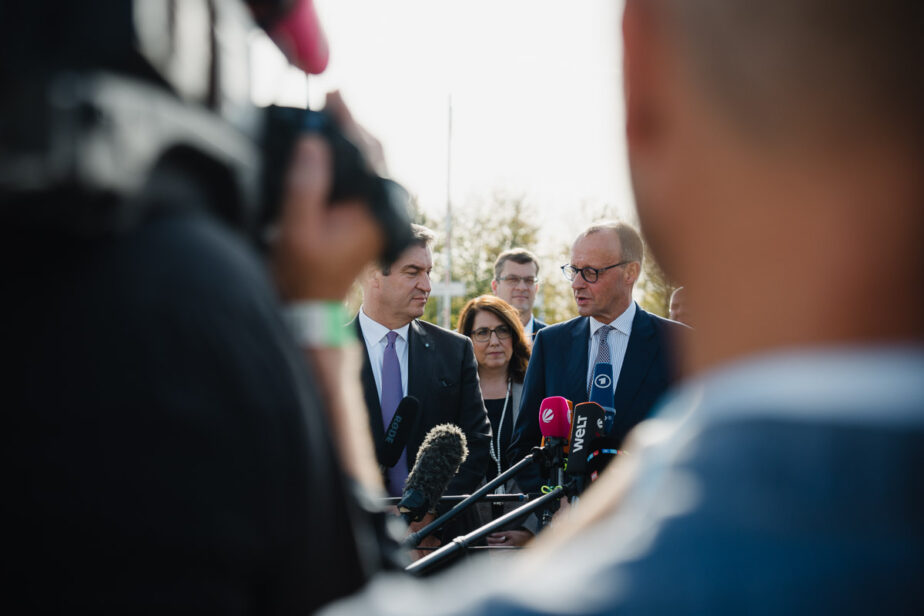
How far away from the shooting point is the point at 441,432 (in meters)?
3.20

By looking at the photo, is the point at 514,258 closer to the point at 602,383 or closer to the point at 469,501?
the point at 602,383

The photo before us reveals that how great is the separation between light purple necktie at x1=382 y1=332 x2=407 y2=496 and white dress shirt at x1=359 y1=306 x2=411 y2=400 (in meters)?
0.02

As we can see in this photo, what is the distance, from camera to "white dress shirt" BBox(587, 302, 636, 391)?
436cm

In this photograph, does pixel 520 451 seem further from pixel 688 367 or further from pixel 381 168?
pixel 688 367

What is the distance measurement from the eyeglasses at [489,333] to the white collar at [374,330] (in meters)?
0.98

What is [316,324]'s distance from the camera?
92cm

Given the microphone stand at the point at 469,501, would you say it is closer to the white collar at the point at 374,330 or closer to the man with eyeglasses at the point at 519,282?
the white collar at the point at 374,330

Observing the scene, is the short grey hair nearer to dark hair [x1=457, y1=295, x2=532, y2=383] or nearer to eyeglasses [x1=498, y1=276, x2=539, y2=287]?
dark hair [x1=457, y1=295, x2=532, y2=383]

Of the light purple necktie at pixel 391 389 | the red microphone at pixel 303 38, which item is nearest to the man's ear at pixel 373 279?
the light purple necktie at pixel 391 389

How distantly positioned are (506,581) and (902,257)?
0.32 m

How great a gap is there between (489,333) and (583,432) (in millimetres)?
2720

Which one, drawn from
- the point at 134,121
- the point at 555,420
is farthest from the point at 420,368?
the point at 134,121

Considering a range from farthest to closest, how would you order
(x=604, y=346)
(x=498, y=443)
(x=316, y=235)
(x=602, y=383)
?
(x=498, y=443) → (x=604, y=346) → (x=602, y=383) → (x=316, y=235)

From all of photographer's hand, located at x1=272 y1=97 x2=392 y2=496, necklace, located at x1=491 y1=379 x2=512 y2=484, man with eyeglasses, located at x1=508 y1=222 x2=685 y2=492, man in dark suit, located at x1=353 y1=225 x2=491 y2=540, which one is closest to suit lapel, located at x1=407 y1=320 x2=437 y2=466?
man in dark suit, located at x1=353 y1=225 x2=491 y2=540
